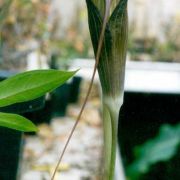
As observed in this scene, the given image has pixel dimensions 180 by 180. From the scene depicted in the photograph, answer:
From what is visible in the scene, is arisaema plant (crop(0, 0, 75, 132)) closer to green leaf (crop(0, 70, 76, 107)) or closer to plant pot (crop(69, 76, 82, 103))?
green leaf (crop(0, 70, 76, 107))

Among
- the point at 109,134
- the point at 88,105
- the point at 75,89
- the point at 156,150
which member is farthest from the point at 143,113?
the point at 88,105

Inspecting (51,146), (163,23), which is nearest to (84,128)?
(51,146)

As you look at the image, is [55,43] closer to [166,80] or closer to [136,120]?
[166,80]

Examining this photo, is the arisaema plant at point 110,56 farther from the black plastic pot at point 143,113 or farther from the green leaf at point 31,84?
the black plastic pot at point 143,113

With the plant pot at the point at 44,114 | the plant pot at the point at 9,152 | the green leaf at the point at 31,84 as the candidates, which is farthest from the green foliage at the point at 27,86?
the plant pot at the point at 44,114

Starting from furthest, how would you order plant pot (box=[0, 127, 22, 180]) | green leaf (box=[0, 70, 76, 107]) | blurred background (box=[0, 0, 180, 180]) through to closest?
1. blurred background (box=[0, 0, 180, 180])
2. plant pot (box=[0, 127, 22, 180])
3. green leaf (box=[0, 70, 76, 107])

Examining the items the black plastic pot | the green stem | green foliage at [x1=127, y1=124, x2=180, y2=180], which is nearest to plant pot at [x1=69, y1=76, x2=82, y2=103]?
the black plastic pot

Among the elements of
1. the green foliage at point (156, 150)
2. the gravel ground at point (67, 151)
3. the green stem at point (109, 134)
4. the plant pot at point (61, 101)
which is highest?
the green stem at point (109, 134)
